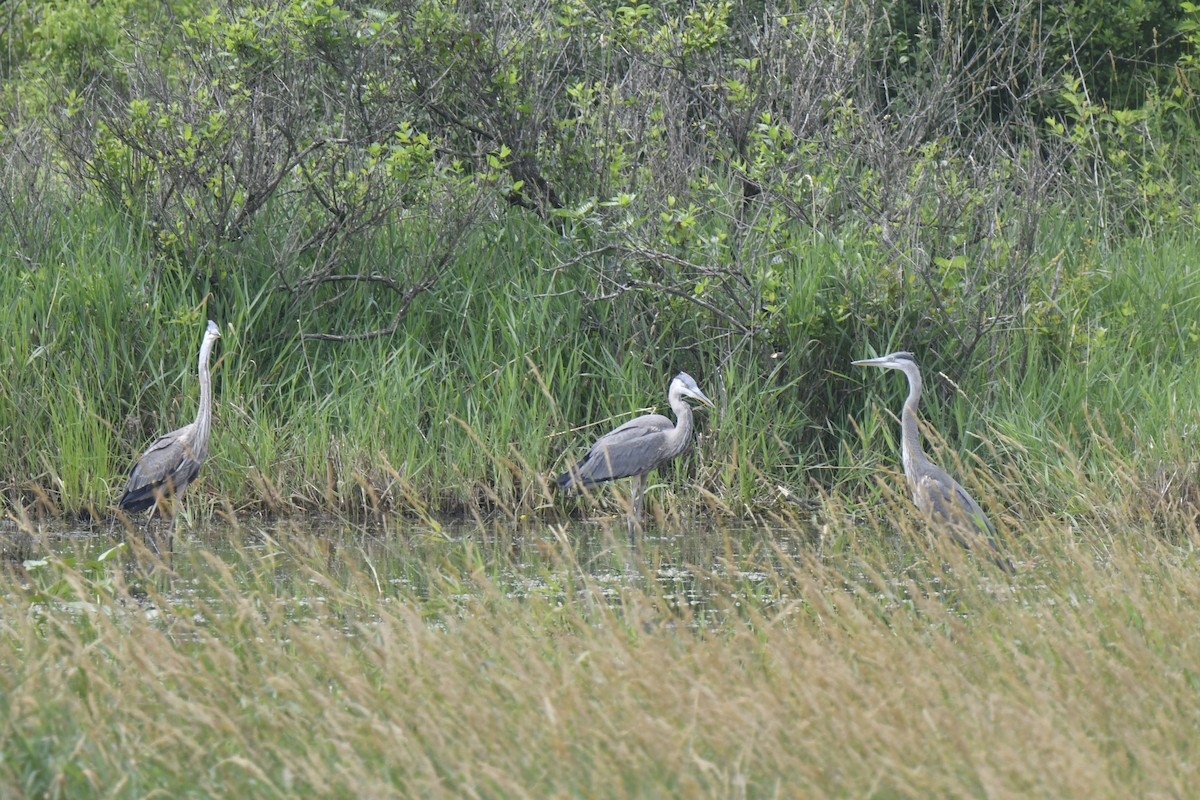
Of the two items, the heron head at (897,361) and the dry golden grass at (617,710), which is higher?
the dry golden grass at (617,710)

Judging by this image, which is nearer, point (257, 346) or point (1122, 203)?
point (257, 346)

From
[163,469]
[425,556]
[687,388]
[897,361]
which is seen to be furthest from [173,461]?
[897,361]

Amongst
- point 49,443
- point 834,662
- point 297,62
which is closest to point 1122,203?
point 297,62

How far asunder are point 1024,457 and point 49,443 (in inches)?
195

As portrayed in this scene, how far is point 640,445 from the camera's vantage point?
802cm

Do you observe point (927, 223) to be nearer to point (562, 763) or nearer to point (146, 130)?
point (146, 130)

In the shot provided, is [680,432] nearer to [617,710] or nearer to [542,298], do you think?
[542,298]

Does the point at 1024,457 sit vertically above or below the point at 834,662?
below

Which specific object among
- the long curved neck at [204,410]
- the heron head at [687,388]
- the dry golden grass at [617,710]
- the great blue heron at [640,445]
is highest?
the dry golden grass at [617,710]

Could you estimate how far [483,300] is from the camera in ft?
30.2

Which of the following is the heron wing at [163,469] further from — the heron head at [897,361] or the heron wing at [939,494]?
the heron wing at [939,494]

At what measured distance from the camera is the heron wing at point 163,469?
762 centimetres

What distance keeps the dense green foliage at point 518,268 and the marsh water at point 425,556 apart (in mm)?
303

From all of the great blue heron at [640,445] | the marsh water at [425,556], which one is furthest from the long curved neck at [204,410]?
the great blue heron at [640,445]
